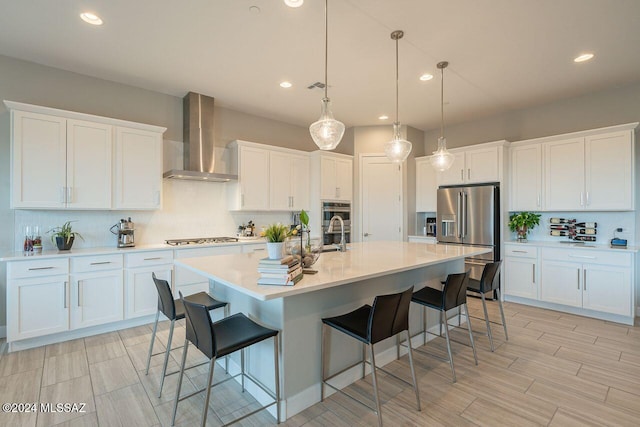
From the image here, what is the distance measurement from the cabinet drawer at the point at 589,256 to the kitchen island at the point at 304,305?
2.58 m

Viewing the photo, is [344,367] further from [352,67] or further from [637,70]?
[637,70]

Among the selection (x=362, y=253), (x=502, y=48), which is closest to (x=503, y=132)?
(x=502, y=48)

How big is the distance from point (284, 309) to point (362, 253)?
4.19ft

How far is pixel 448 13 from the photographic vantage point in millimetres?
2553

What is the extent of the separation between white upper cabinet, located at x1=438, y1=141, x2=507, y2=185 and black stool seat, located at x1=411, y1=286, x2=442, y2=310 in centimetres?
283

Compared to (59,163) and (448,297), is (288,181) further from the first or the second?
(448,297)

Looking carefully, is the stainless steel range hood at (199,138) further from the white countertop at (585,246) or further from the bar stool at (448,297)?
the white countertop at (585,246)

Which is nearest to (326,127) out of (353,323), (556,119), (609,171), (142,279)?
(353,323)

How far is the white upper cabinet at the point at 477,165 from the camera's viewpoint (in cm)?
467


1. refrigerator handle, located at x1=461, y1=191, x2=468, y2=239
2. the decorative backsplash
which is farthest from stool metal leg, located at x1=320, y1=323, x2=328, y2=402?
the decorative backsplash

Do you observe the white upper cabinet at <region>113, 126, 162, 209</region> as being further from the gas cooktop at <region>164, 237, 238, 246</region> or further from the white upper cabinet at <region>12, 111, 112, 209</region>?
the gas cooktop at <region>164, 237, 238, 246</region>

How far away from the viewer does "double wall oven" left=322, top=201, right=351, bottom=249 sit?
17.4 ft

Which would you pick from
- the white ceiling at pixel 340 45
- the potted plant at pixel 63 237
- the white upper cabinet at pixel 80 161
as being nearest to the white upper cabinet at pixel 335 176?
the white ceiling at pixel 340 45

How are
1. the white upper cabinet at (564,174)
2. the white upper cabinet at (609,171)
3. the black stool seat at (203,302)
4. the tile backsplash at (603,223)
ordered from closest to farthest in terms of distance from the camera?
the black stool seat at (203,302)
the white upper cabinet at (609,171)
the tile backsplash at (603,223)
the white upper cabinet at (564,174)
